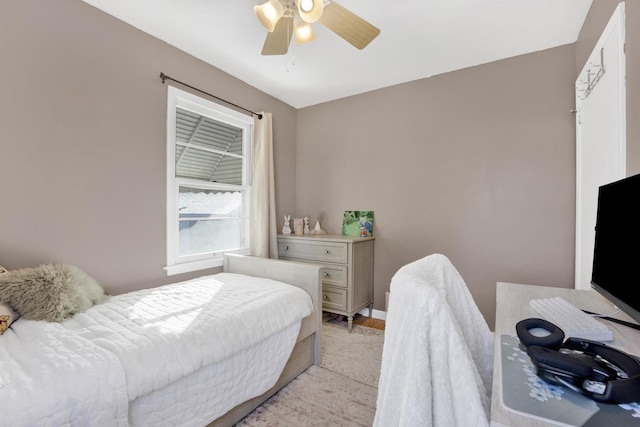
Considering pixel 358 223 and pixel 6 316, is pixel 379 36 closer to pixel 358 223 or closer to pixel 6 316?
pixel 358 223

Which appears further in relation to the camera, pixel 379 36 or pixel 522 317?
pixel 379 36

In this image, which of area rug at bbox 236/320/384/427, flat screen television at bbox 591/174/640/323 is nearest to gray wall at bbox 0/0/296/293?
area rug at bbox 236/320/384/427

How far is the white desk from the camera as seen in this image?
0.53m

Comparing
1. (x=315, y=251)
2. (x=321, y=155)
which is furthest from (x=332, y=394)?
(x=321, y=155)

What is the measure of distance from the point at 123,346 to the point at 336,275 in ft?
6.28

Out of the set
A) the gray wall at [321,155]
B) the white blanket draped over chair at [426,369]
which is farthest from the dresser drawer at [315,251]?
the white blanket draped over chair at [426,369]

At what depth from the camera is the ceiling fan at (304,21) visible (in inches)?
56.6

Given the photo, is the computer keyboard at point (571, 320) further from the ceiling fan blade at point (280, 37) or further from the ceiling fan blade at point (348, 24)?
the ceiling fan blade at point (280, 37)

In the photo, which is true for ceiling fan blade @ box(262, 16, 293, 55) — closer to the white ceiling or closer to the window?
the white ceiling

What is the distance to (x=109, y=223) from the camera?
1.92 meters

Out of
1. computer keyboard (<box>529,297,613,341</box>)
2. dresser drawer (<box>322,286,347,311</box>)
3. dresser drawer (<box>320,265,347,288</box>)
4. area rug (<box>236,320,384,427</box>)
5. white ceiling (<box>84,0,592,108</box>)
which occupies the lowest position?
area rug (<box>236,320,384,427</box>)

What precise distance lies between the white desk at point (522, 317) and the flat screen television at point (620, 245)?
86 mm

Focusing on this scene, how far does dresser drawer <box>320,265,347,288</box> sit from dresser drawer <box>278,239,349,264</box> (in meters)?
0.07

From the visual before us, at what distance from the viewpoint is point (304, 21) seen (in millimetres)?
1543
